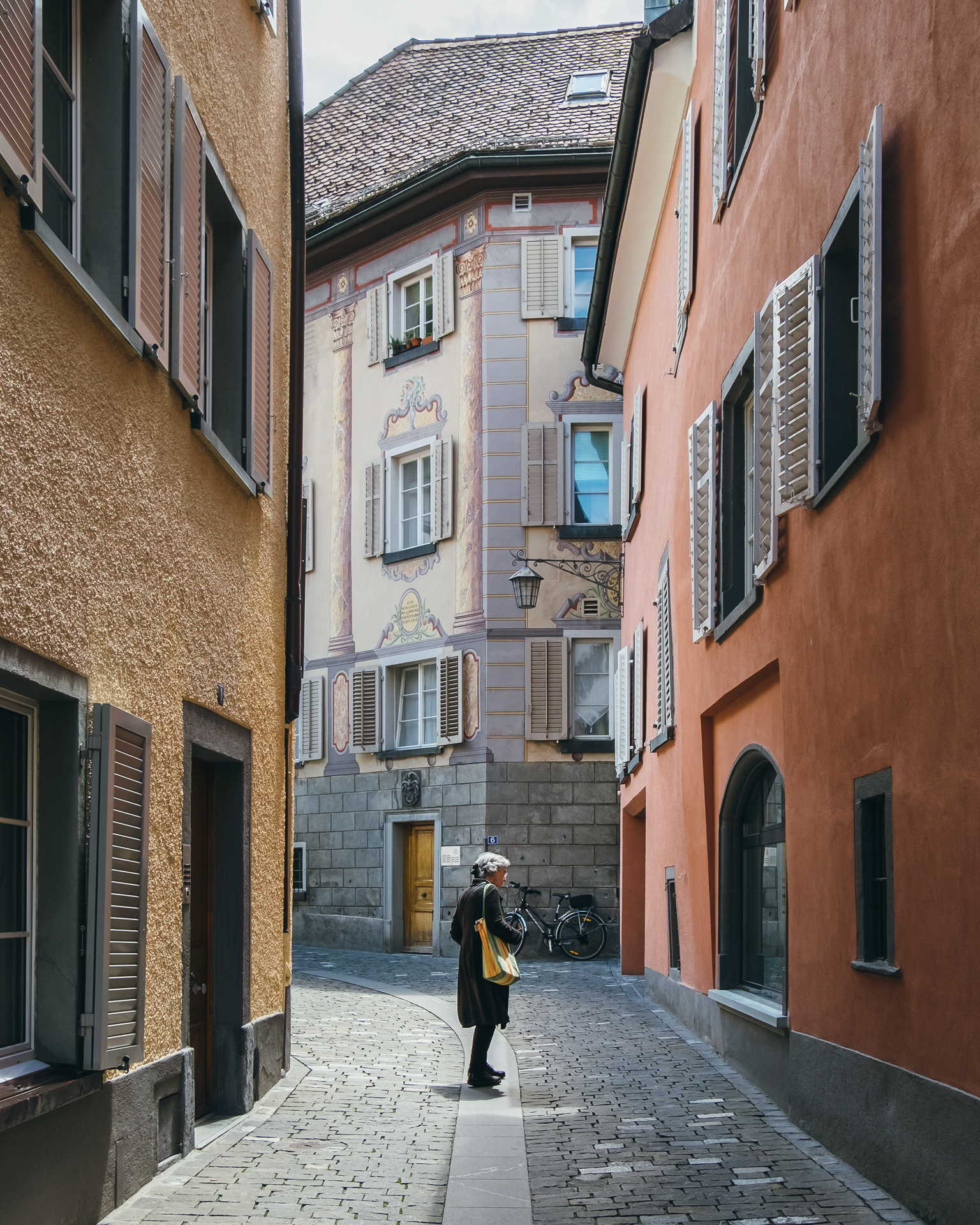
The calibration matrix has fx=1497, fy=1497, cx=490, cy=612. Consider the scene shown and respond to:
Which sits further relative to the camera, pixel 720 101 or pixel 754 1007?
pixel 720 101

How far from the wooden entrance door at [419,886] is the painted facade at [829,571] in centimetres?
1122

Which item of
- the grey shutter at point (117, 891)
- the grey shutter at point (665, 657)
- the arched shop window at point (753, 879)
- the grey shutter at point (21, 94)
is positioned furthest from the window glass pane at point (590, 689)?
the grey shutter at point (21, 94)

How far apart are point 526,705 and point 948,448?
17621 mm

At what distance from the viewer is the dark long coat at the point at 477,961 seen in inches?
365

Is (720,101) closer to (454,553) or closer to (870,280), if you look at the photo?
(870,280)

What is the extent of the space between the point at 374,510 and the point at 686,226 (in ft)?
43.5

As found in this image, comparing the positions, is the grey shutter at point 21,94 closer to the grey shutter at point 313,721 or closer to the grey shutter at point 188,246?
the grey shutter at point 188,246

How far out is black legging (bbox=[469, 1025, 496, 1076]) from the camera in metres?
9.24

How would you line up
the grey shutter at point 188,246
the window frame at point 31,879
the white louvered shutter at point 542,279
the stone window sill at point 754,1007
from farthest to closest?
the white louvered shutter at point 542,279 → the stone window sill at point 754,1007 → the grey shutter at point 188,246 → the window frame at point 31,879

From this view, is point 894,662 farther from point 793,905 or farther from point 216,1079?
point 216,1079

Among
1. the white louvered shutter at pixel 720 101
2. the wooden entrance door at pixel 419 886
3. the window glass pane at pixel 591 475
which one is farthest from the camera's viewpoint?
the wooden entrance door at pixel 419 886

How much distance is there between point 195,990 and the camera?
8211 millimetres

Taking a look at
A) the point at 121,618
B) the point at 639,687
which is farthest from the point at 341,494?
the point at 121,618

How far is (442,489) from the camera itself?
2408cm
